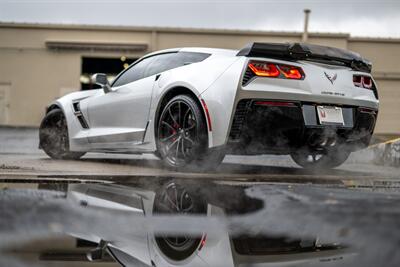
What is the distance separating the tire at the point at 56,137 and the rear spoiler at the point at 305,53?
291 cm

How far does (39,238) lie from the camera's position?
200 centimetres

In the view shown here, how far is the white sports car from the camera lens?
168 inches

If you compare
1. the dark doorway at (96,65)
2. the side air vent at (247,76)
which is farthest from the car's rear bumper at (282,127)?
the dark doorway at (96,65)

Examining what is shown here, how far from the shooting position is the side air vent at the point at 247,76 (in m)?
4.22

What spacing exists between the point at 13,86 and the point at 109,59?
4.22 m

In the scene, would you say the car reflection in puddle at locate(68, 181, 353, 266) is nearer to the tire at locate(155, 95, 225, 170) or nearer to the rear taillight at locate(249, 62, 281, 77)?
the tire at locate(155, 95, 225, 170)

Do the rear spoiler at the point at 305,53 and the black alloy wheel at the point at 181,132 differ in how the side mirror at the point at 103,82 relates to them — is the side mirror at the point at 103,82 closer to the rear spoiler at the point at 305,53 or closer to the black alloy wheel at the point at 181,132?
the black alloy wheel at the point at 181,132

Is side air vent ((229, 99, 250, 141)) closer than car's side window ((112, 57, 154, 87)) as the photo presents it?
Yes

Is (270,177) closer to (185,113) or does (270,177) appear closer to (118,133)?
(185,113)

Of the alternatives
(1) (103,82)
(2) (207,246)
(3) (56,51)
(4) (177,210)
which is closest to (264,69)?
(4) (177,210)

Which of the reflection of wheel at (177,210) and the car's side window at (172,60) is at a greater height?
the car's side window at (172,60)

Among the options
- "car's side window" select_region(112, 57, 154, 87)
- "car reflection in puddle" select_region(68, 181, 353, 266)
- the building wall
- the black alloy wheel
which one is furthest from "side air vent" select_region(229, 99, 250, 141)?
the building wall

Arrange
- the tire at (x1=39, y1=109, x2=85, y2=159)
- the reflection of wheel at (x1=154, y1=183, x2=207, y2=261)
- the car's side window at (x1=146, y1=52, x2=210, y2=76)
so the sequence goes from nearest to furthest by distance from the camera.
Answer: the reflection of wheel at (x1=154, y1=183, x2=207, y2=261)
the car's side window at (x1=146, y1=52, x2=210, y2=76)
the tire at (x1=39, y1=109, x2=85, y2=159)

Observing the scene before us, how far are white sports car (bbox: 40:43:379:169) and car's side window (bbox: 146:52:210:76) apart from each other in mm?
14
